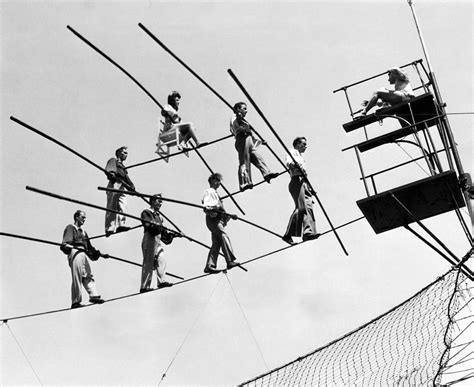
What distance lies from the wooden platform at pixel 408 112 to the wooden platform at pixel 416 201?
5.18 ft

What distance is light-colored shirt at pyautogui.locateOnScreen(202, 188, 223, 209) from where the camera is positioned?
20250 millimetres

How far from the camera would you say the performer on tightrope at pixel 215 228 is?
20359 mm

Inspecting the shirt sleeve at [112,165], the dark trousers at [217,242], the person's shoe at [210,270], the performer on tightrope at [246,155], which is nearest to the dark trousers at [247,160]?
the performer on tightrope at [246,155]

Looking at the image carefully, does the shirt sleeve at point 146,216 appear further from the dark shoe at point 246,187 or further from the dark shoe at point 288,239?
the dark shoe at point 288,239

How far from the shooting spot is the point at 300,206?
2016 cm

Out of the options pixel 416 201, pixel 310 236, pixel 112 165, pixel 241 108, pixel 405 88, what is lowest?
pixel 416 201

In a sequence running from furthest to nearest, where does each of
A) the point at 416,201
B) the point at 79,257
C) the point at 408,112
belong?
1. the point at 79,257
2. the point at 408,112
3. the point at 416,201

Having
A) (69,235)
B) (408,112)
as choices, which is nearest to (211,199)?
(69,235)

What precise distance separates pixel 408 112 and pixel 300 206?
2626mm

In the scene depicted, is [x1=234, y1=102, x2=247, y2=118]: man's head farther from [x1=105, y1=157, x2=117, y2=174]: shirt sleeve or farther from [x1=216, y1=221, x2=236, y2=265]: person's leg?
[x1=105, y1=157, x2=117, y2=174]: shirt sleeve

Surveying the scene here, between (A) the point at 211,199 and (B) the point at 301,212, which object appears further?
(A) the point at 211,199

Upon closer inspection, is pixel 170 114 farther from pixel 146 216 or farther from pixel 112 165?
pixel 146 216

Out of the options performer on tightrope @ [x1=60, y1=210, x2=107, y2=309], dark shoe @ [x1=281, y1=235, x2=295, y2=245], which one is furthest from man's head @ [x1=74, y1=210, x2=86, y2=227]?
dark shoe @ [x1=281, y1=235, x2=295, y2=245]

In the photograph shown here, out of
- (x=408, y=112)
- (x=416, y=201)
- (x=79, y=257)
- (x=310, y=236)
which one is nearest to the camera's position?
(x=416, y=201)
